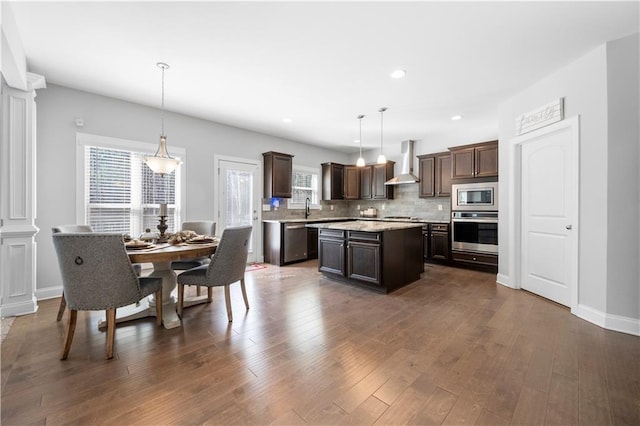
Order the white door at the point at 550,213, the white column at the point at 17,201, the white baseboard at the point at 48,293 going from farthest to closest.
Answer: 1. the white baseboard at the point at 48,293
2. the white door at the point at 550,213
3. the white column at the point at 17,201

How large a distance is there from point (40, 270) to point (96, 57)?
260 centimetres

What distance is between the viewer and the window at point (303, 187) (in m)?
6.29

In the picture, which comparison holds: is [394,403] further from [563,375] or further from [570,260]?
[570,260]

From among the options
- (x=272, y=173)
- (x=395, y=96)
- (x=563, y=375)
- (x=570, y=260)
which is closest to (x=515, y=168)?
(x=570, y=260)

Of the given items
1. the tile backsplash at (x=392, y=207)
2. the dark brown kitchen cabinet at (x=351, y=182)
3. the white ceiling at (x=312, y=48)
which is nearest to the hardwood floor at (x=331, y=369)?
the white ceiling at (x=312, y=48)

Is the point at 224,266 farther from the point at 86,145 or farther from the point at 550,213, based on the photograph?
the point at 550,213

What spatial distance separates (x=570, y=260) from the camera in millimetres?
2932

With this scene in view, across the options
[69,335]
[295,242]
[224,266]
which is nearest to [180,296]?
[224,266]

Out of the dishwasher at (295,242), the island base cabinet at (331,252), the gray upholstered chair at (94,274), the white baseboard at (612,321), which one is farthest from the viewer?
the dishwasher at (295,242)

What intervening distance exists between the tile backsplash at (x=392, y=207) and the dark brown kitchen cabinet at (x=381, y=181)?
0.24 metres

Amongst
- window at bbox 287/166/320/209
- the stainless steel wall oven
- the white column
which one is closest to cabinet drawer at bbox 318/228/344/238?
window at bbox 287/166/320/209

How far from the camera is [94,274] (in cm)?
196

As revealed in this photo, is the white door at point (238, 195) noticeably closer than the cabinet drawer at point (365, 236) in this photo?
No

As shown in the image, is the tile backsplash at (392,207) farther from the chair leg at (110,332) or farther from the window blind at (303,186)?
the chair leg at (110,332)
